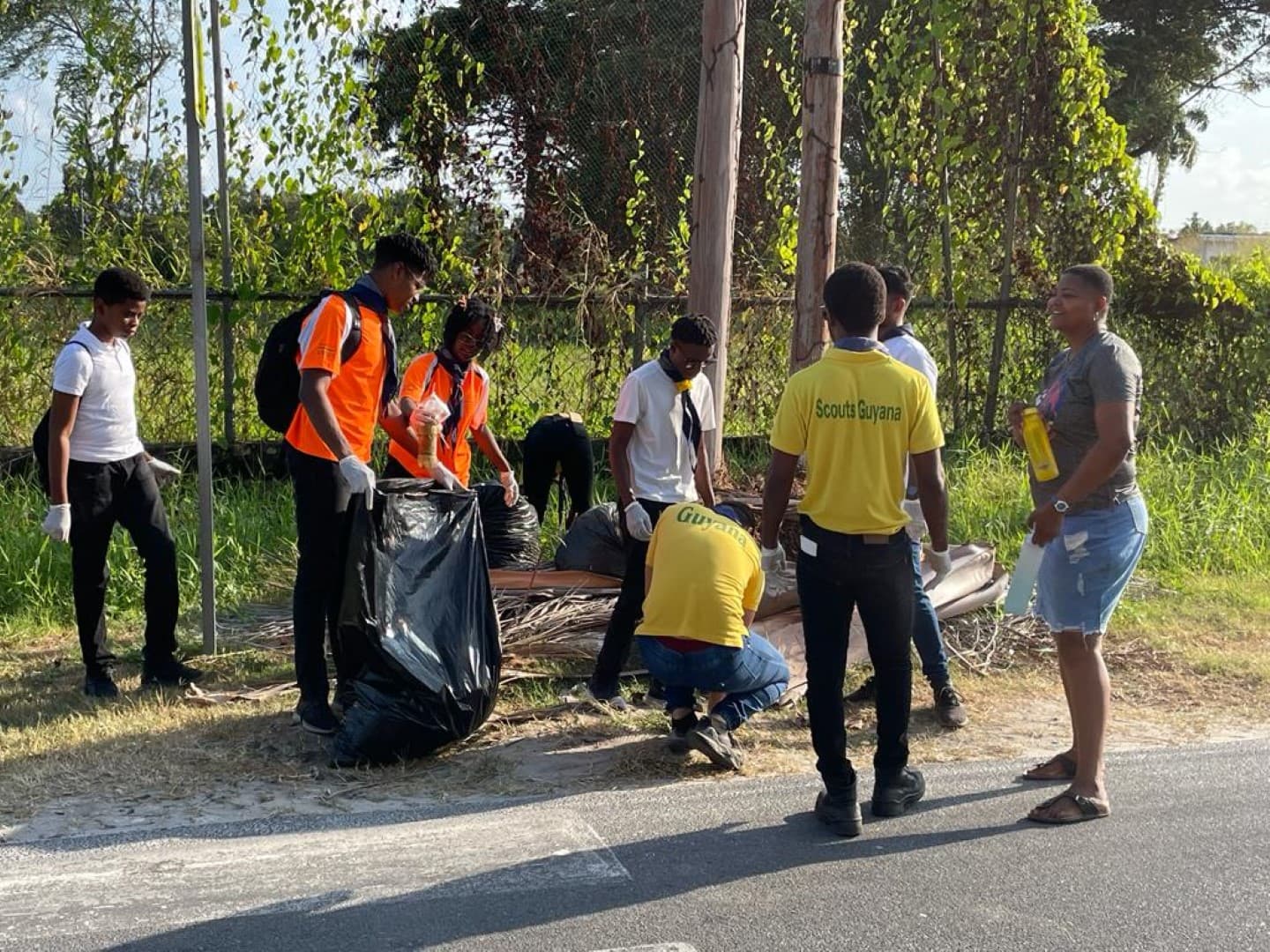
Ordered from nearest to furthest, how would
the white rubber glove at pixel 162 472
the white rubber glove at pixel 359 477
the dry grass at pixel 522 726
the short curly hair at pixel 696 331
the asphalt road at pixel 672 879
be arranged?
1. the asphalt road at pixel 672 879
2. the dry grass at pixel 522 726
3. the white rubber glove at pixel 359 477
4. the short curly hair at pixel 696 331
5. the white rubber glove at pixel 162 472

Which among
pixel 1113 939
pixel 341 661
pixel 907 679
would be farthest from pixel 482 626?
pixel 1113 939

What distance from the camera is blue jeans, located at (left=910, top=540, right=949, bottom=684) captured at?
17.8 ft

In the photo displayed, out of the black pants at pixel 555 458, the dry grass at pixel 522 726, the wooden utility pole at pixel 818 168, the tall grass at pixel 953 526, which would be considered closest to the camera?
the dry grass at pixel 522 726

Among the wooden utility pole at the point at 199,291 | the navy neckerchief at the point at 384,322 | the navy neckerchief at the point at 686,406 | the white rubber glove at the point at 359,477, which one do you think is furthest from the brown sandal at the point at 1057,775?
the wooden utility pole at the point at 199,291

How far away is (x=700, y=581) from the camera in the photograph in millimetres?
4730

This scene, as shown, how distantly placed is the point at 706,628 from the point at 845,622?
0.60m

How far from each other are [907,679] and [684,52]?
8.21 m

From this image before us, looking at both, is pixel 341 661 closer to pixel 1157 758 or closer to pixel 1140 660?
pixel 1157 758

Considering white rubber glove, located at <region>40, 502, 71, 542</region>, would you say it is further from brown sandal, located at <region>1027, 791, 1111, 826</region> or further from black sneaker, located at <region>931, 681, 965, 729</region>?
brown sandal, located at <region>1027, 791, 1111, 826</region>

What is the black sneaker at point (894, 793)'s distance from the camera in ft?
14.6

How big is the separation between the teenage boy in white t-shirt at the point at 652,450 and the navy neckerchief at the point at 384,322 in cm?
92

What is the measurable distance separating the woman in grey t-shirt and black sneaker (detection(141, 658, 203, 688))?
12.0 feet

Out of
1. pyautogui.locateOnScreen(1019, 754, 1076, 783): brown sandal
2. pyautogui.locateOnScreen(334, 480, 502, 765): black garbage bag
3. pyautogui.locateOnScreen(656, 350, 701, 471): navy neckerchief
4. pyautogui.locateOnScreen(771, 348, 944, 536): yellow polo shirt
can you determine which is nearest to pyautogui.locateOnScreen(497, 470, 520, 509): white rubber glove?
pyautogui.locateOnScreen(656, 350, 701, 471): navy neckerchief

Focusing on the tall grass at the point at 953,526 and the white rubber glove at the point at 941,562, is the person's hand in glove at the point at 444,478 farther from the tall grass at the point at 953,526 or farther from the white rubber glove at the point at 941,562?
the tall grass at the point at 953,526
